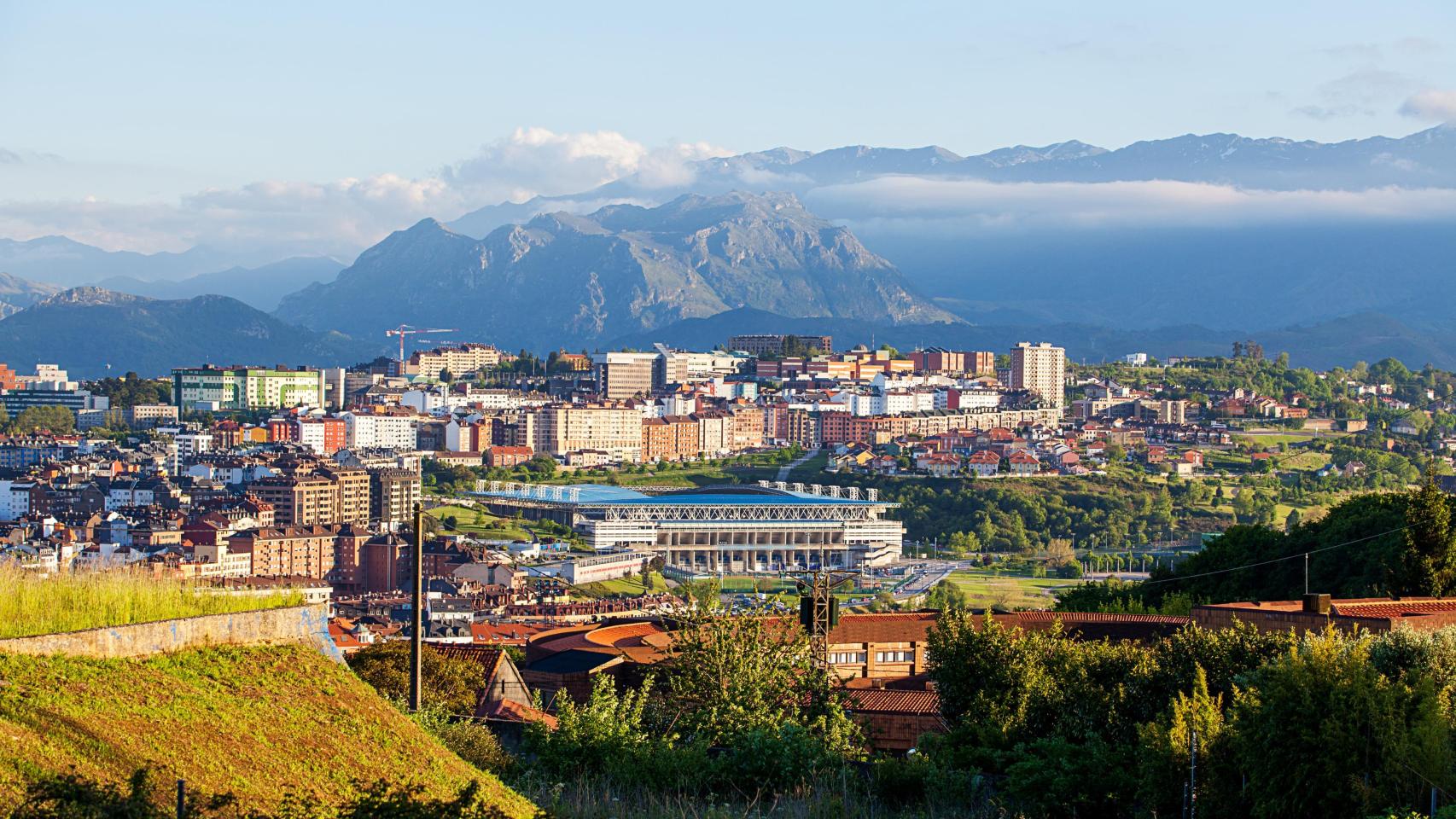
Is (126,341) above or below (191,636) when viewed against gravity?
above

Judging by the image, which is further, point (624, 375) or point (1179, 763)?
point (624, 375)

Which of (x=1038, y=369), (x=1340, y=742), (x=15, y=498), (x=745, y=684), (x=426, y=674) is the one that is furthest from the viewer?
(x=1038, y=369)

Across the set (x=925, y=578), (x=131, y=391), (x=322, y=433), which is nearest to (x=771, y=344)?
(x=131, y=391)

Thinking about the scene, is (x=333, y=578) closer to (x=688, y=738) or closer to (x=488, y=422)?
(x=488, y=422)

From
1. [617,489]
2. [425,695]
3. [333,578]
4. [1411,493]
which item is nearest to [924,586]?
[333,578]

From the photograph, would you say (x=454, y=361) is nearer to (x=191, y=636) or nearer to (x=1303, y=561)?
(x=1303, y=561)

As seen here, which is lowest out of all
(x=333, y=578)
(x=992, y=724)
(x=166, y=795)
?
(x=333, y=578)

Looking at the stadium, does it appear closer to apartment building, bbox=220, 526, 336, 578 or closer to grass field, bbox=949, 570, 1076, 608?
grass field, bbox=949, 570, 1076, 608
